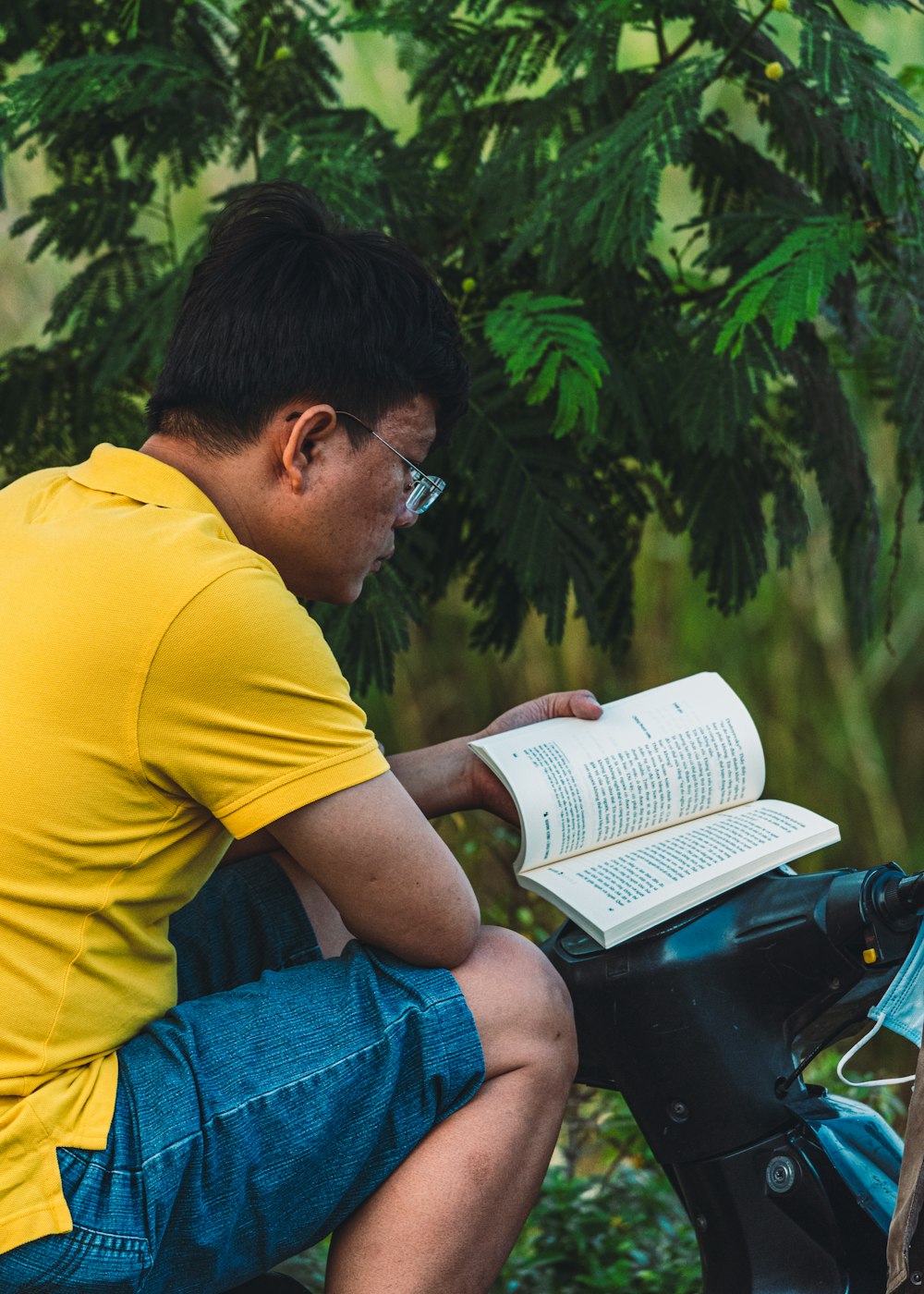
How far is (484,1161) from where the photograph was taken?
141cm

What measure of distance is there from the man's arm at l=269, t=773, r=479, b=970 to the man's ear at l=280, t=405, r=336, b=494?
35 centimetres

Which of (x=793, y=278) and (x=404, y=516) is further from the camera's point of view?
(x=793, y=278)

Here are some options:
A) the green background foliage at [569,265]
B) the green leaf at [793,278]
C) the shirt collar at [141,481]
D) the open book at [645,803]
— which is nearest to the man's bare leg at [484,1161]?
the open book at [645,803]

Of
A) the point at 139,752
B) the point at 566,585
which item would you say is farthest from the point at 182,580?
the point at 566,585

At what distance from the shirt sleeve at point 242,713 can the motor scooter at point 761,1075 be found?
427 mm

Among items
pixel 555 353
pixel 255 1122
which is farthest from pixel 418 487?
pixel 255 1122

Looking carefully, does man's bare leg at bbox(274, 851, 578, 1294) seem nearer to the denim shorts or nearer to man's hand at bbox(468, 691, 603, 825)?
the denim shorts

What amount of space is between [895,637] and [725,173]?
2.01m

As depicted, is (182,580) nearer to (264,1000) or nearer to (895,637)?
(264,1000)

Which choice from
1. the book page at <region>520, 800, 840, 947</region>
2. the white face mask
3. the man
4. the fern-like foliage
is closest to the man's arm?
the man

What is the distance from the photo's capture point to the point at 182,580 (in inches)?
51.2

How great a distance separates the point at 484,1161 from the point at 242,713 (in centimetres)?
50

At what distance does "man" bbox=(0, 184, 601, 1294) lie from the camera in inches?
51.1

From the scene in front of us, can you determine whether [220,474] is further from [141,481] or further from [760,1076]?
[760,1076]
